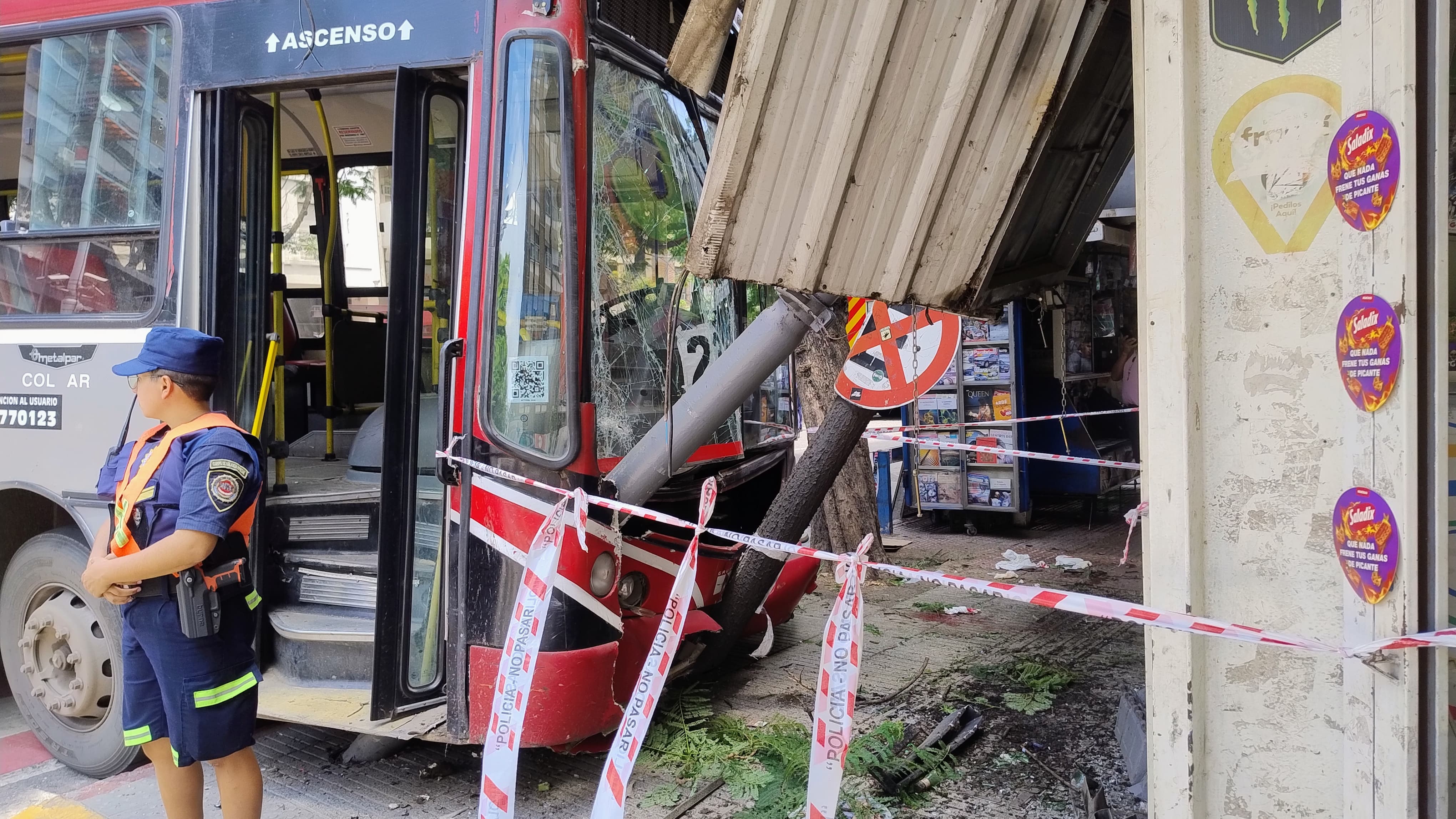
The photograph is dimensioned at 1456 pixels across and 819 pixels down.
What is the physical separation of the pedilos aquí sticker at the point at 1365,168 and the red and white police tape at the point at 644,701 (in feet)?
6.04

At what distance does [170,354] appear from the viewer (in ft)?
9.45

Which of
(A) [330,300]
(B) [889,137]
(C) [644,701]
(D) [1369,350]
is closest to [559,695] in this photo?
(C) [644,701]

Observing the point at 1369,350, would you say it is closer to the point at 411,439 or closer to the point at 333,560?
the point at 411,439

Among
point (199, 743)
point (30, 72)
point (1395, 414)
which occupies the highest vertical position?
point (30, 72)

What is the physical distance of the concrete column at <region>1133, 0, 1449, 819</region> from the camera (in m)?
1.75

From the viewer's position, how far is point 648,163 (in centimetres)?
380

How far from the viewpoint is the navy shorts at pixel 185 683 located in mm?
2770

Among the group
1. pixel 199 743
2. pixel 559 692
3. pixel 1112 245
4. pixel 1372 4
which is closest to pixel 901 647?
pixel 559 692

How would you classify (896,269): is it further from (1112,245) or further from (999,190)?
(1112,245)

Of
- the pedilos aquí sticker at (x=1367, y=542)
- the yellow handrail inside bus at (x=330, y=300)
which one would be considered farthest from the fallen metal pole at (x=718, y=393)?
the yellow handrail inside bus at (x=330, y=300)

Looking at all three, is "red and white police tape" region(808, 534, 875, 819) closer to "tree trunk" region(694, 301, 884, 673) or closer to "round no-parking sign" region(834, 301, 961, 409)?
"round no-parking sign" region(834, 301, 961, 409)

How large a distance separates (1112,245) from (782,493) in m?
5.40

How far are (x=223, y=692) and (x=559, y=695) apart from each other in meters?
1.03

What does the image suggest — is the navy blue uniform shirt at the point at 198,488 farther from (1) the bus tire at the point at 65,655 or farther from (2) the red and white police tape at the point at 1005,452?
(2) the red and white police tape at the point at 1005,452
